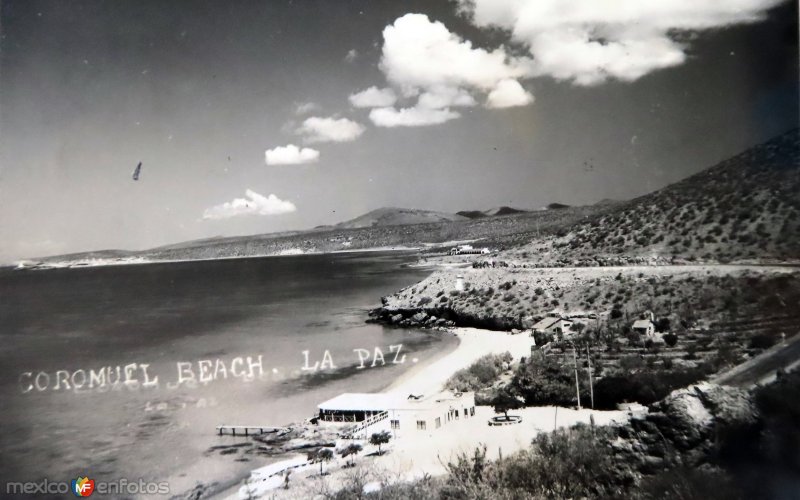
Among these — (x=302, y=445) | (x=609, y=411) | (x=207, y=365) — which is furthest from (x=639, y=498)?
(x=207, y=365)

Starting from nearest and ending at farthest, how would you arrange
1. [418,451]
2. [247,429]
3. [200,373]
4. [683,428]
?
[683,428] < [418,451] < [247,429] < [200,373]

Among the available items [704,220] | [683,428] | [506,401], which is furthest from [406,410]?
[704,220]

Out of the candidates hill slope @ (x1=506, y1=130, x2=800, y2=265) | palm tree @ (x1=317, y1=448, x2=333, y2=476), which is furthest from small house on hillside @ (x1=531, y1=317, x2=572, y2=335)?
palm tree @ (x1=317, y1=448, x2=333, y2=476)

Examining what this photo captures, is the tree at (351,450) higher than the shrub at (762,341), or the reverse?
the shrub at (762,341)

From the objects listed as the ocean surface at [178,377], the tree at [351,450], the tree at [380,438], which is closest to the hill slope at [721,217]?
the ocean surface at [178,377]

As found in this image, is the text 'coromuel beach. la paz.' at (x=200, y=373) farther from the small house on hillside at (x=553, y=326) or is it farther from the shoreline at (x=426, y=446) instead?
the small house on hillside at (x=553, y=326)

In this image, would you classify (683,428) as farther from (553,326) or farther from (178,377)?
(178,377)
